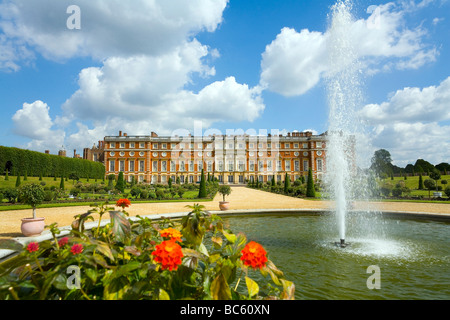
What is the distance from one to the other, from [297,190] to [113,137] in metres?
35.7

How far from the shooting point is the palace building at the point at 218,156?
45781mm

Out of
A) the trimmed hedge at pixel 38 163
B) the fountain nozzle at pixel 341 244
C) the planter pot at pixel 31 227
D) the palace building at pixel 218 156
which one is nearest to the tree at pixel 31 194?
the planter pot at pixel 31 227

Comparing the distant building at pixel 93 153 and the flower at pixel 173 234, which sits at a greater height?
the distant building at pixel 93 153

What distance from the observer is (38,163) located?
31000mm

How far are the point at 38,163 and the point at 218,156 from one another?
85.1ft

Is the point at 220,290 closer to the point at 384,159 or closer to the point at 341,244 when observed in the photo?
the point at 341,244

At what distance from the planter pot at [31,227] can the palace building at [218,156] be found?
39296mm

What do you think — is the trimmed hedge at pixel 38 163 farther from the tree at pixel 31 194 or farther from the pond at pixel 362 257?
the pond at pixel 362 257

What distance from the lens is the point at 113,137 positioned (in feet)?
150

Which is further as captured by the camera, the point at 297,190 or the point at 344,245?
the point at 297,190

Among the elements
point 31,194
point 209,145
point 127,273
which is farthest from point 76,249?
point 209,145
